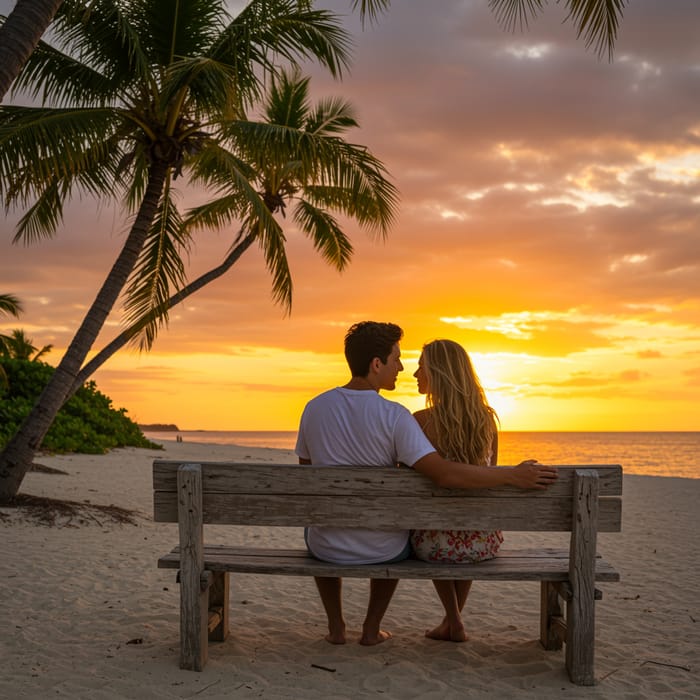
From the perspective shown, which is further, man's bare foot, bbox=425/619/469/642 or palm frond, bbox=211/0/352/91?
palm frond, bbox=211/0/352/91

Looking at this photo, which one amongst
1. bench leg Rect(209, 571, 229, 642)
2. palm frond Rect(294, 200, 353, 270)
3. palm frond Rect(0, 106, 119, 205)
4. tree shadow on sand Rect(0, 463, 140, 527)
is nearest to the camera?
bench leg Rect(209, 571, 229, 642)

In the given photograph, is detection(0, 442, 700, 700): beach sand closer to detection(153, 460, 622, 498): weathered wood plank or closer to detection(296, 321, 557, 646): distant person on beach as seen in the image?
detection(296, 321, 557, 646): distant person on beach

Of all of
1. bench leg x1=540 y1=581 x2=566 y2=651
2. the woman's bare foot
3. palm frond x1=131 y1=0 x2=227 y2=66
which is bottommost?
the woman's bare foot

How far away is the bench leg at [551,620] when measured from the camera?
15.2 feet

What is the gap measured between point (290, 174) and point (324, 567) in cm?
1064

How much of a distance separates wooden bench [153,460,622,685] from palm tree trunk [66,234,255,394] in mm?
5730

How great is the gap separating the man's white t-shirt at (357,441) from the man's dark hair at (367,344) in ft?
0.56

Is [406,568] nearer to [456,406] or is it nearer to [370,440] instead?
[370,440]

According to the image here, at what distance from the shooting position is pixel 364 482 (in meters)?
3.98

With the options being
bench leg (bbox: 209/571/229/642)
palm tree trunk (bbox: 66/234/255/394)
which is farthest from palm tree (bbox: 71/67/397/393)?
bench leg (bbox: 209/571/229/642)

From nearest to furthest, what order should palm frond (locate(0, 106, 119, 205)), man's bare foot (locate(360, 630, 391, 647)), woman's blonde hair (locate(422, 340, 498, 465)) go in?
woman's blonde hair (locate(422, 340, 498, 465))
man's bare foot (locate(360, 630, 391, 647))
palm frond (locate(0, 106, 119, 205))

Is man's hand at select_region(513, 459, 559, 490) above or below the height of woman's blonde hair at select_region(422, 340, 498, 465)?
below

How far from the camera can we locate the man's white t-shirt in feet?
13.6

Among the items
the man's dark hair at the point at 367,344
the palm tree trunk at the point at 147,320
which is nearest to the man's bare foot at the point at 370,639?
the man's dark hair at the point at 367,344
